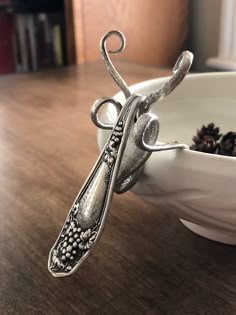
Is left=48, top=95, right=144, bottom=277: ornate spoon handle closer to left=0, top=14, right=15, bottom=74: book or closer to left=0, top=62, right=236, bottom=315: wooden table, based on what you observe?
left=0, top=62, right=236, bottom=315: wooden table

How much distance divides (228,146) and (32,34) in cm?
170

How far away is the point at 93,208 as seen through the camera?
0.30 m

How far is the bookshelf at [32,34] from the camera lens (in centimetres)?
191

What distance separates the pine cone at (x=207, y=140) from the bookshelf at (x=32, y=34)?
4.93 ft

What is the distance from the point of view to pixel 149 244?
396 millimetres

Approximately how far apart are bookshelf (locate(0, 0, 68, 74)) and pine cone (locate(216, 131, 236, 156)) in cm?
156

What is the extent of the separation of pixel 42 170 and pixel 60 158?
0.04m

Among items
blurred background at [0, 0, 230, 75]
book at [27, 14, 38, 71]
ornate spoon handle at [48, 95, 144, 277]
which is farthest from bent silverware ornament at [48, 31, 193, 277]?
book at [27, 14, 38, 71]

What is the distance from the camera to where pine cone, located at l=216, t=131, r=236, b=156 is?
41 centimetres

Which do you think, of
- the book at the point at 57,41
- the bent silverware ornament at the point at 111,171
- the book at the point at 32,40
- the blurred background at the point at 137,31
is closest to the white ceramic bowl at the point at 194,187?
the bent silverware ornament at the point at 111,171

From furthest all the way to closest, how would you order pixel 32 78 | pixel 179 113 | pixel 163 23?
pixel 163 23 → pixel 32 78 → pixel 179 113

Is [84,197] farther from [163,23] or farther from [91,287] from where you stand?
[163,23]

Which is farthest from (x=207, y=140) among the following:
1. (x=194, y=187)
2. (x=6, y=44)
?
(x=6, y=44)

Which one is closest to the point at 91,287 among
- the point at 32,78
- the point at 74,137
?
the point at 74,137
